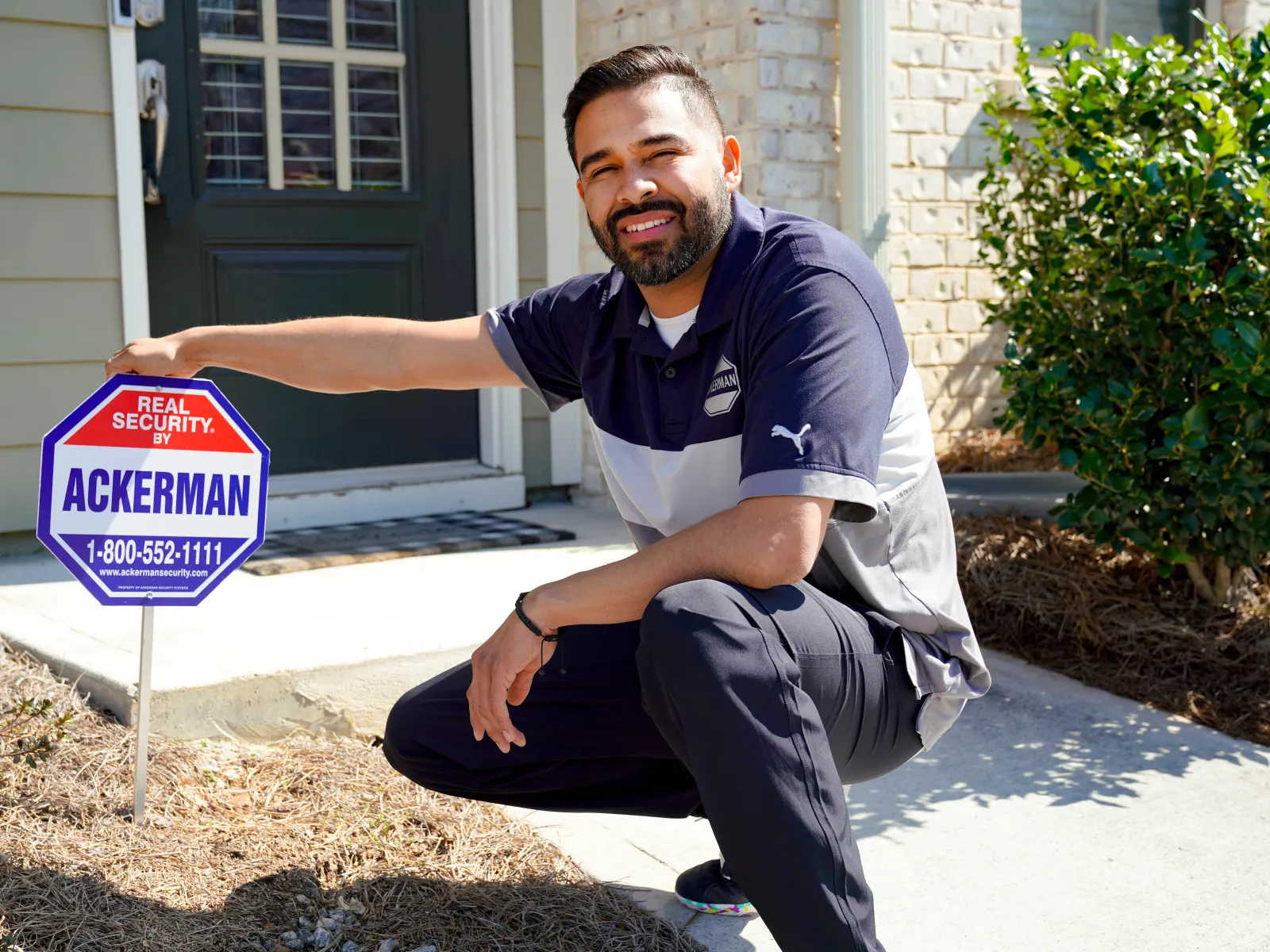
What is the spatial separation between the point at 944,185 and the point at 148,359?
3.65m

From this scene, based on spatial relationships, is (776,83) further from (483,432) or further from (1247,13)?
(1247,13)

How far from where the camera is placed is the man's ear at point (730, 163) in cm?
241

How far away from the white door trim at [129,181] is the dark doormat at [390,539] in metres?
0.86

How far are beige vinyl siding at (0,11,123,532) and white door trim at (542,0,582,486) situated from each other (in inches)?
62.7

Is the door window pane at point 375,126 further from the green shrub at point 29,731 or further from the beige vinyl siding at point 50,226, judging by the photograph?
the green shrub at point 29,731

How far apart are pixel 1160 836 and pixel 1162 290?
1.52 m

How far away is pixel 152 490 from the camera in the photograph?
240cm

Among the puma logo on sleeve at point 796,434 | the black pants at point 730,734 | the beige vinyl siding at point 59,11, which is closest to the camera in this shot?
the black pants at point 730,734

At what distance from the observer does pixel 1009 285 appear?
4.35 metres

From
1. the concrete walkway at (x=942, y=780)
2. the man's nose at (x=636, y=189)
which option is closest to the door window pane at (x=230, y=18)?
the concrete walkway at (x=942, y=780)

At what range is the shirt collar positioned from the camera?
2.23 meters

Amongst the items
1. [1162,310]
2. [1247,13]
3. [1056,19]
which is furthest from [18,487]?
[1247,13]

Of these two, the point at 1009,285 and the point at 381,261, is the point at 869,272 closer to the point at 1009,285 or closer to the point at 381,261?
the point at 1009,285

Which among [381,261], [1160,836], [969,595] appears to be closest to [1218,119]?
[969,595]
